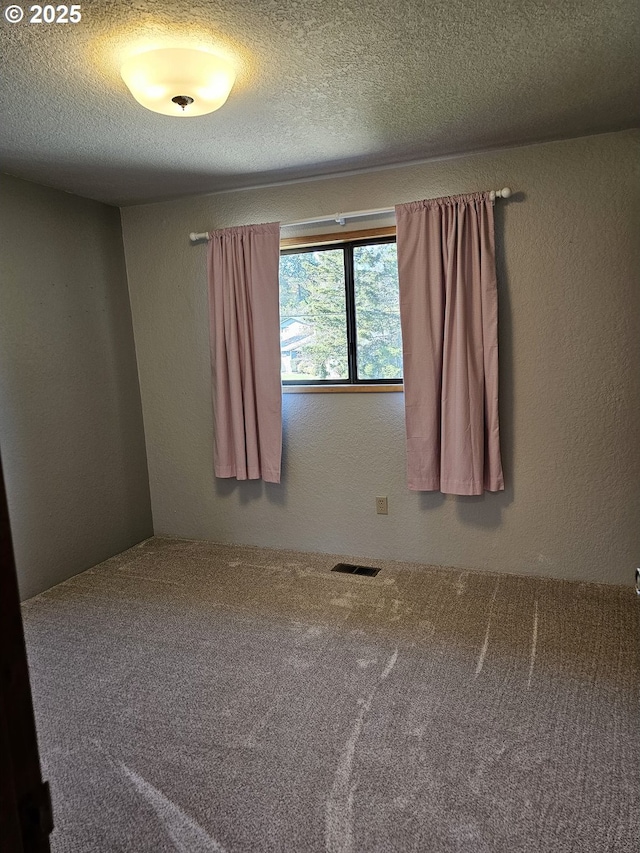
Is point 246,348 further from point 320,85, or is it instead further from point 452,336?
point 320,85

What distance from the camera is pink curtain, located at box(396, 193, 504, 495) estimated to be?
9.46 ft

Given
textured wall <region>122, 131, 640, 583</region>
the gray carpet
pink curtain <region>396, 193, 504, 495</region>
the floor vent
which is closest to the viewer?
the gray carpet

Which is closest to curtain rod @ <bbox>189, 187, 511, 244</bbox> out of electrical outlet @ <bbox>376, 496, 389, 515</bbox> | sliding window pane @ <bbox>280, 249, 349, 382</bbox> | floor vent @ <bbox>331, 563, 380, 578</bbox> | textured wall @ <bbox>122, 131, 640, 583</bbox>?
textured wall @ <bbox>122, 131, 640, 583</bbox>

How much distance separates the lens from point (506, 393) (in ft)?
9.83

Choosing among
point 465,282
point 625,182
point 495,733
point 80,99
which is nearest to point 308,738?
point 495,733

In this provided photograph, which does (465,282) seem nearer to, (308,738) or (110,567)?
(308,738)

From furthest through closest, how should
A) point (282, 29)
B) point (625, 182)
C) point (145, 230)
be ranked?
point (145, 230) → point (625, 182) → point (282, 29)

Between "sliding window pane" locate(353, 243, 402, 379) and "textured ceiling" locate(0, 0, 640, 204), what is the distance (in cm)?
50

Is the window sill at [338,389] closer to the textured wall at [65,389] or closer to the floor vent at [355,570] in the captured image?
the floor vent at [355,570]

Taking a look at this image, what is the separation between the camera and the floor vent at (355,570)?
3199 mm

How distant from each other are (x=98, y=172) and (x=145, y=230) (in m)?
0.70

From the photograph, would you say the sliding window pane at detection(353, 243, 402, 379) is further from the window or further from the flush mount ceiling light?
the flush mount ceiling light

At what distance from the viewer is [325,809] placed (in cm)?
158

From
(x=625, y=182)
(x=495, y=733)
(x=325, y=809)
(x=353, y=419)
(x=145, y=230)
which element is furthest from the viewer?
(x=145, y=230)
